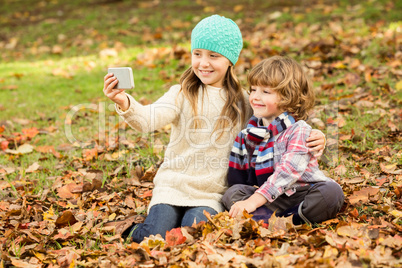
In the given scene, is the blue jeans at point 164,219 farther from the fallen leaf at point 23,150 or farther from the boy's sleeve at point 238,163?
the fallen leaf at point 23,150

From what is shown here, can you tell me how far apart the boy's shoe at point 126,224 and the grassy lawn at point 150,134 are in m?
0.09

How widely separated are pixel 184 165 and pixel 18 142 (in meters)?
2.51

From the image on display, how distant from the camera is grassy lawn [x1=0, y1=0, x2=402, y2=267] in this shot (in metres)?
2.48

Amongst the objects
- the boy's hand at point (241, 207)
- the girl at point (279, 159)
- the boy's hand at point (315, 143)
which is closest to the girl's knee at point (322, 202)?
the girl at point (279, 159)

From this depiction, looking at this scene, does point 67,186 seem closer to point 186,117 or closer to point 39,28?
point 186,117

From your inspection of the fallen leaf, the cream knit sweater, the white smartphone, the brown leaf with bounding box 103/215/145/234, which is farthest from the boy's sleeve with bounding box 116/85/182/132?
the fallen leaf

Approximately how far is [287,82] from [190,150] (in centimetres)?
84

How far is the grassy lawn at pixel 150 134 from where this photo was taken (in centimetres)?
248

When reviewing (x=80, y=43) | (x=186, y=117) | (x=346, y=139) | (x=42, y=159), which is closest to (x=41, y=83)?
(x=80, y=43)

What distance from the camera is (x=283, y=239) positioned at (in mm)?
2359

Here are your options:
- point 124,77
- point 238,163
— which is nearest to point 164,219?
point 238,163

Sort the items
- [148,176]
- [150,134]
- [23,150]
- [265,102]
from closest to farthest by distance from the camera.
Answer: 1. [265,102]
2. [148,176]
3. [23,150]
4. [150,134]

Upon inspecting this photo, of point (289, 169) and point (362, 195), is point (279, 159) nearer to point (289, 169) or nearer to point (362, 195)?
point (289, 169)

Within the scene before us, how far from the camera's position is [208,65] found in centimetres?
294
